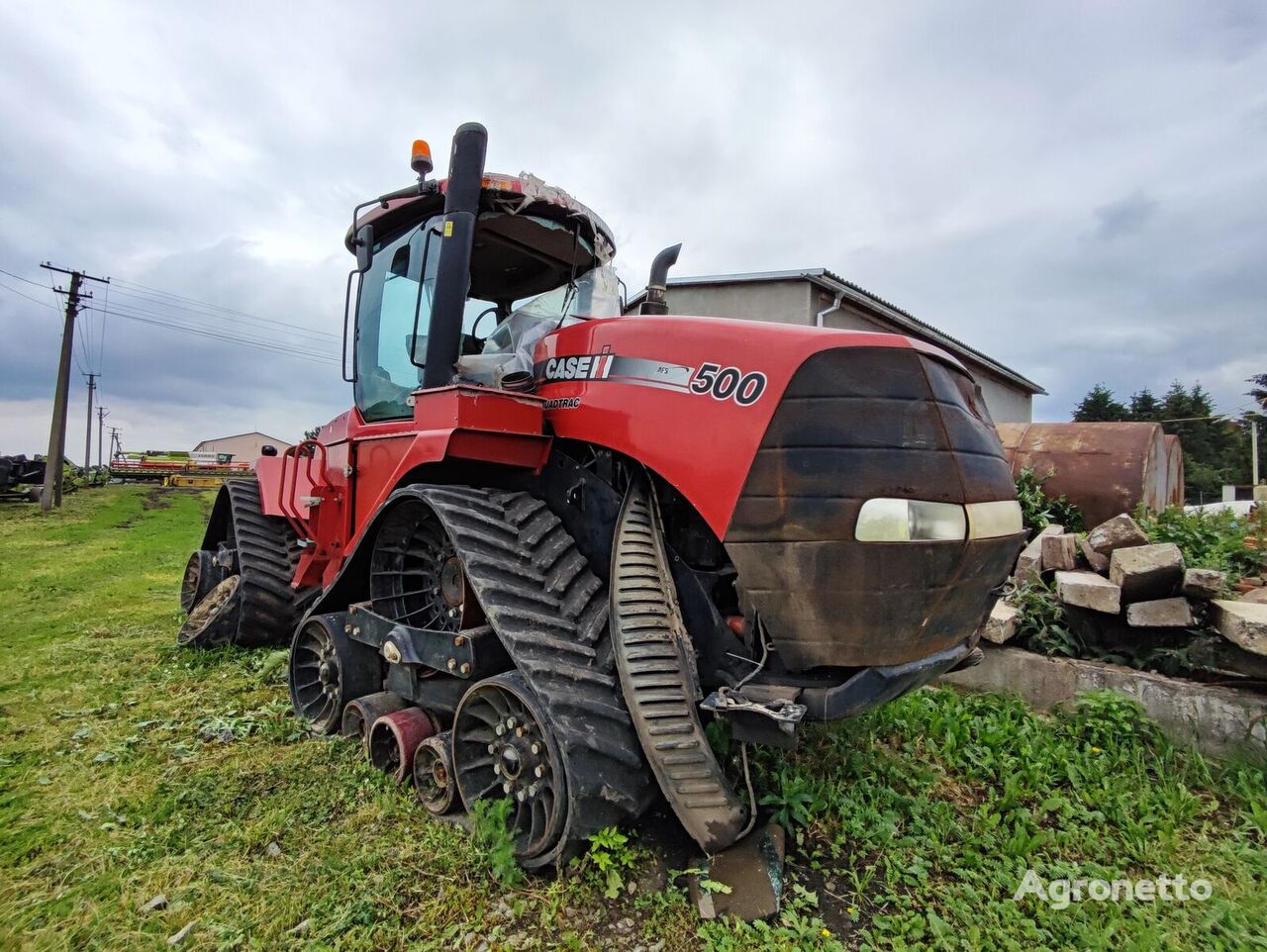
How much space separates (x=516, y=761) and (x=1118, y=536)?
12.4 ft

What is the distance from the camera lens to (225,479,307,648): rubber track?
533cm

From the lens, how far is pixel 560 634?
8.50 ft

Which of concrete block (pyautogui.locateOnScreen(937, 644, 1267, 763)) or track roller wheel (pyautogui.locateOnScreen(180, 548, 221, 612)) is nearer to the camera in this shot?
concrete block (pyautogui.locateOnScreen(937, 644, 1267, 763))

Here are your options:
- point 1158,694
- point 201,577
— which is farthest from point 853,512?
point 201,577

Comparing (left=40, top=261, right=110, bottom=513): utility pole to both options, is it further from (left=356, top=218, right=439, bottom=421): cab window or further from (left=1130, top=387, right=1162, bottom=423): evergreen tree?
(left=1130, top=387, right=1162, bottom=423): evergreen tree

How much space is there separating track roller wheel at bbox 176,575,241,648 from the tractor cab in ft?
7.31

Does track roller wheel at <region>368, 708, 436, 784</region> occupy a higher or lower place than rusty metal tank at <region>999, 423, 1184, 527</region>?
lower

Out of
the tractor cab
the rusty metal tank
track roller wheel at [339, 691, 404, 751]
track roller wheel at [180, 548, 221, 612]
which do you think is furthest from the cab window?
the rusty metal tank

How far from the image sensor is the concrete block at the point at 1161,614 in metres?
3.70

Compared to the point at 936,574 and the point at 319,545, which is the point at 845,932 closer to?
the point at 936,574

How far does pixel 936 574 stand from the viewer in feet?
6.99

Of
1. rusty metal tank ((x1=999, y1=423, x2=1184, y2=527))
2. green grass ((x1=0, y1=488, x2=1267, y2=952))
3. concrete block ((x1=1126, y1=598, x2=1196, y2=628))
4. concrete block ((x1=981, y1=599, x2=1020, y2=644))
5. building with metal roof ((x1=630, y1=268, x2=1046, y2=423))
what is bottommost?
green grass ((x1=0, y1=488, x2=1267, y2=952))

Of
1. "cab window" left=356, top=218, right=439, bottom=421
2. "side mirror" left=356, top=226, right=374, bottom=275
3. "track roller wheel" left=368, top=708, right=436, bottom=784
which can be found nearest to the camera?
"track roller wheel" left=368, top=708, right=436, bottom=784

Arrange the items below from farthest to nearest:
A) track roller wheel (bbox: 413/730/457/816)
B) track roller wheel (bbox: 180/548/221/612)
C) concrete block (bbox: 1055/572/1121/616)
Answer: track roller wheel (bbox: 180/548/221/612)
concrete block (bbox: 1055/572/1121/616)
track roller wheel (bbox: 413/730/457/816)
